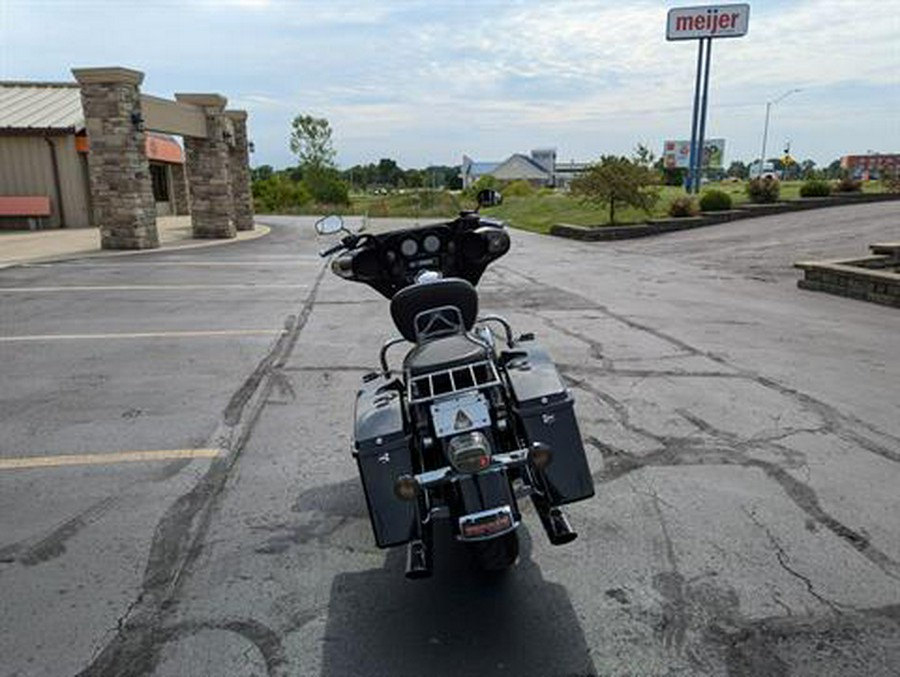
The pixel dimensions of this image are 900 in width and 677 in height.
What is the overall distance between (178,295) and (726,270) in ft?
35.9

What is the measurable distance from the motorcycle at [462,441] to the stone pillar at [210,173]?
22.7 metres

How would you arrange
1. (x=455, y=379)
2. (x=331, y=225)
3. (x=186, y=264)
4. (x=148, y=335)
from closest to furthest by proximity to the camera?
(x=455, y=379), (x=331, y=225), (x=148, y=335), (x=186, y=264)

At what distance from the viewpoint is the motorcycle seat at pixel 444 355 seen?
2.89m

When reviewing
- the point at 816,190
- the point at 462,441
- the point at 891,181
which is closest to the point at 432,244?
the point at 462,441

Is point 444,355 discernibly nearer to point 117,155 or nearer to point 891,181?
point 117,155

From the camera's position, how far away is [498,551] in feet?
8.95

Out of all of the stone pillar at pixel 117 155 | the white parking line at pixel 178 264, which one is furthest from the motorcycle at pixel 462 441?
the stone pillar at pixel 117 155

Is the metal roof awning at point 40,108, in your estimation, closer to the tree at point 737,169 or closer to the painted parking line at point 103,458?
the painted parking line at point 103,458

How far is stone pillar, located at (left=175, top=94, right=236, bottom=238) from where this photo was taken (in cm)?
2341

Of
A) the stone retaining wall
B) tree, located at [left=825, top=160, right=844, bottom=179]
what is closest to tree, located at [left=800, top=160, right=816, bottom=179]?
tree, located at [left=825, top=160, right=844, bottom=179]

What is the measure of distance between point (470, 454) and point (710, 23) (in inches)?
1611

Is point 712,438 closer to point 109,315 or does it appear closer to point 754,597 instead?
point 754,597

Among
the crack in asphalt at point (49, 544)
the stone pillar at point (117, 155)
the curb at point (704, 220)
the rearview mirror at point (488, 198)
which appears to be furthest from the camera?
the curb at point (704, 220)

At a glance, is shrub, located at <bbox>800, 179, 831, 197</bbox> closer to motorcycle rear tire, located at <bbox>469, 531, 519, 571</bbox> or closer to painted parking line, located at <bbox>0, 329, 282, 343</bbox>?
painted parking line, located at <bbox>0, 329, 282, 343</bbox>
